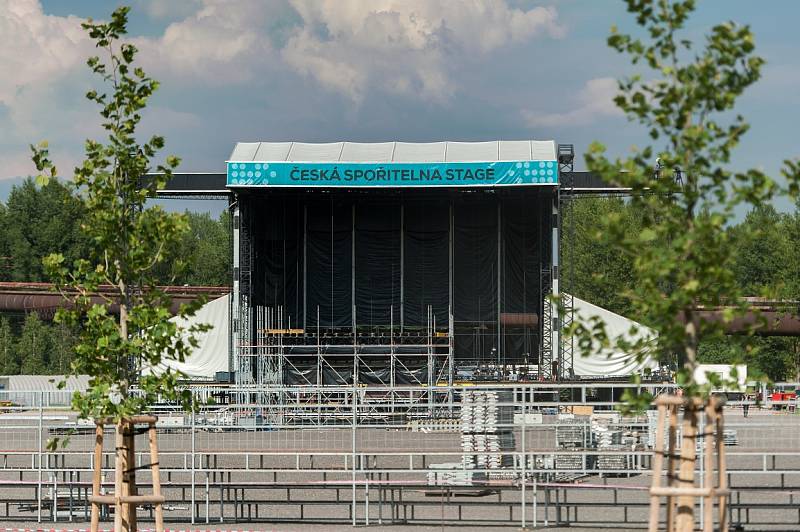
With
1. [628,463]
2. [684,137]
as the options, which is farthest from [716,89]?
[628,463]

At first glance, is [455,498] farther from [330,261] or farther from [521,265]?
[330,261]

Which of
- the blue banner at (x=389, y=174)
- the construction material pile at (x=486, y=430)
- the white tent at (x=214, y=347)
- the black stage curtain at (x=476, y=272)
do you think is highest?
the blue banner at (x=389, y=174)

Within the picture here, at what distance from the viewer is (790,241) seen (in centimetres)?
7169

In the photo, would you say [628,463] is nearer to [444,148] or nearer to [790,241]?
[444,148]

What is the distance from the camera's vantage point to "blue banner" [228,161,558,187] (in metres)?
48.3

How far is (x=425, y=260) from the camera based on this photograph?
54750mm

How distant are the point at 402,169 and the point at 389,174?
542 mm

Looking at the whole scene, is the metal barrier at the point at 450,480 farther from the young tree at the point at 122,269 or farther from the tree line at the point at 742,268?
the tree line at the point at 742,268

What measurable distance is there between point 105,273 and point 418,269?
4170 cm

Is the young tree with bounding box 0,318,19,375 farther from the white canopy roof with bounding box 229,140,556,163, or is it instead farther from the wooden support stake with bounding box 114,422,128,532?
the wooden support stake with bounding box 114,422,128,532

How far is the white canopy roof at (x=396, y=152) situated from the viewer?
164ft

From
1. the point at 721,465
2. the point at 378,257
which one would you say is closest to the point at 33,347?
the point at 378,257

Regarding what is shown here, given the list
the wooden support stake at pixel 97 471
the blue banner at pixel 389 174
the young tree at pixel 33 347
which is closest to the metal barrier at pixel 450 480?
the wooden support stake at pixel 97 471

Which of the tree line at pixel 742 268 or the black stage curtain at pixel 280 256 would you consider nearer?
the black stage curtain at pixel 280 256
